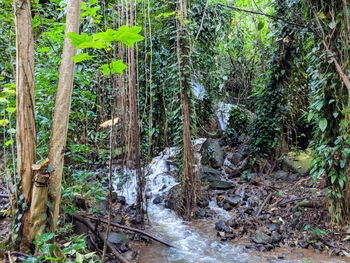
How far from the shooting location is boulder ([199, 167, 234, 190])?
206 inches

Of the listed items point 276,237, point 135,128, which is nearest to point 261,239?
point 276,237

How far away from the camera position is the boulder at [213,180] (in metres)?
5.23

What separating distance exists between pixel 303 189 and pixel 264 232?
166 centimetres

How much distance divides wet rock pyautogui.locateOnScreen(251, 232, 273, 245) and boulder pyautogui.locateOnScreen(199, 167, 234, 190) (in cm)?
185

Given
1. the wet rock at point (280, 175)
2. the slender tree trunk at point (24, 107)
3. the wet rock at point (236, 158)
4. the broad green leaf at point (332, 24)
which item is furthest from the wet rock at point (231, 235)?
the wet rock at point (236, 158)

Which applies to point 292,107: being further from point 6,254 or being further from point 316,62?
point 6,254

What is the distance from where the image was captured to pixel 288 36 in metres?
4.98

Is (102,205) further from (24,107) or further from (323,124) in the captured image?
(323,124)

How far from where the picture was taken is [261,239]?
3.27 metres

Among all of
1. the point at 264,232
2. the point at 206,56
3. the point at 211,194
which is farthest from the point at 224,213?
the point at 206,56

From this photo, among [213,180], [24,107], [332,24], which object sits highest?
[332,24]

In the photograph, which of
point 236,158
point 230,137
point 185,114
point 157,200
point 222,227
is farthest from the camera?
point 230,137

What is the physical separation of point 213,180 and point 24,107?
4422 mm

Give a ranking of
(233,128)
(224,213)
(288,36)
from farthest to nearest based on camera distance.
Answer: (233,128) → (288,36) → (224,213)
